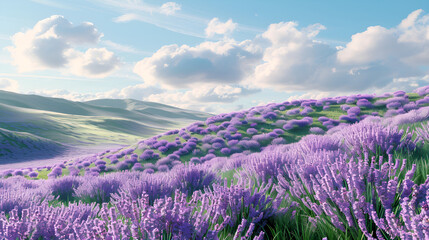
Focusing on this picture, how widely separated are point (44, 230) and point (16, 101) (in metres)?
128

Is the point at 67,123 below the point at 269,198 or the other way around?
below

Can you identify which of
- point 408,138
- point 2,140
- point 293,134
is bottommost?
point 2,140

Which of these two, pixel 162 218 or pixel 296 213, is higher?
pixel 162 218

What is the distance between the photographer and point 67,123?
6638 cm

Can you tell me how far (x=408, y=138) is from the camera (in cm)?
393

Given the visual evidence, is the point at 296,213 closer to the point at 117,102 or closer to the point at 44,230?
the point at 44,230

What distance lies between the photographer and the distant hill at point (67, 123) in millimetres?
48781

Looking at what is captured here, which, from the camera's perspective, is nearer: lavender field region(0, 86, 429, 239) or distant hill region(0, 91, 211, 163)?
lavender field region(0, 86, 429, 239)

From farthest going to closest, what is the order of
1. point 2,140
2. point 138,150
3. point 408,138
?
point 2,140
point 138,150
point 408,138

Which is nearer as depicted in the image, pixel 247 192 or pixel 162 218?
pixel 162 218

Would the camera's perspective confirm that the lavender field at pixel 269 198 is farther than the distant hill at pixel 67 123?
No

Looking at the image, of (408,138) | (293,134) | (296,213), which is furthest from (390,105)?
(296,213)

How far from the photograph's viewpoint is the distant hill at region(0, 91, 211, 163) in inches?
1921

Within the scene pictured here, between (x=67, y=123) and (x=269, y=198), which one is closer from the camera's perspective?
(x=269, y=198)
